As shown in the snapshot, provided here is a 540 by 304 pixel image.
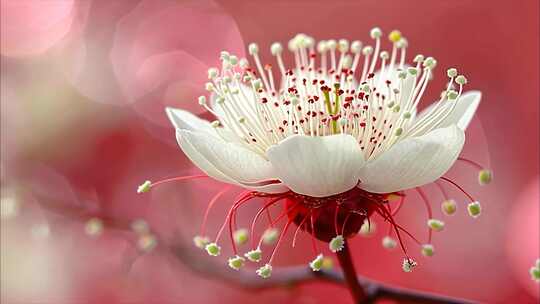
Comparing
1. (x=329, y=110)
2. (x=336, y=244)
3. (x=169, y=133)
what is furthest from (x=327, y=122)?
(x=169, y=133)

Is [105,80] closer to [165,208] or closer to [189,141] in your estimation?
[165,208]

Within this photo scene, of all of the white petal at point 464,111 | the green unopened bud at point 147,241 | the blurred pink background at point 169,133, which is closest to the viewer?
the white petal at point 464,111

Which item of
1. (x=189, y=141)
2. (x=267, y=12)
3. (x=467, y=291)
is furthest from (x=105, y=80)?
(x=189, y=141)

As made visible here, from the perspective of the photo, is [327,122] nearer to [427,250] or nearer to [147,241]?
[427,250]

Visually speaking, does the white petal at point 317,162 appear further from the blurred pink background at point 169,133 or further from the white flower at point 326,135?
the blurred pink background at point 169,133

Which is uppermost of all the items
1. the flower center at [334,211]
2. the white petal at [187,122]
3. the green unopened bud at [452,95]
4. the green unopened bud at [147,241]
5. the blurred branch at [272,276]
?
the white petal at [187,122]

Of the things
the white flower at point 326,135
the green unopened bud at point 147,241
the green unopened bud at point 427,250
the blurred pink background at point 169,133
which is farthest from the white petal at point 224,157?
the blurred pink background at point 169,133

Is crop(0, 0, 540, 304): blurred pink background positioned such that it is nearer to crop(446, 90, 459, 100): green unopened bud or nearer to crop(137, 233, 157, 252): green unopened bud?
crop(137, 233, 157, 252): green unopened bud
